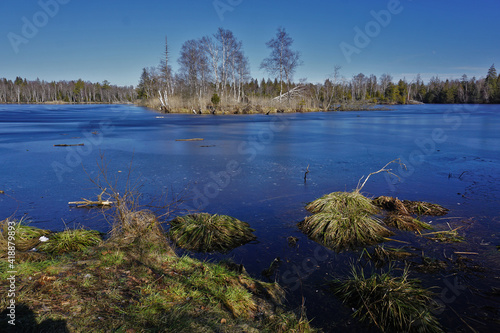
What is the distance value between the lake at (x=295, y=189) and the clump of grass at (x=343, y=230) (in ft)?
0.92

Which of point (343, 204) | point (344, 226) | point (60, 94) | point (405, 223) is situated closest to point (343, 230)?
point (344, 226)

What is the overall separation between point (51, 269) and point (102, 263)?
1.83ft

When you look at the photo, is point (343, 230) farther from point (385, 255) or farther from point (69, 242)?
point (69, 242)

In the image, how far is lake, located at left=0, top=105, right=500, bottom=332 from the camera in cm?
420

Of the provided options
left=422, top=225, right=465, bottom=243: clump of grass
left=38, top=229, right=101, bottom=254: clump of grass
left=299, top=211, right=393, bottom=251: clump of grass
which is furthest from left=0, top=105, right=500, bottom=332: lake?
left=38, top=229, right=101, bottom=254: clump of grass

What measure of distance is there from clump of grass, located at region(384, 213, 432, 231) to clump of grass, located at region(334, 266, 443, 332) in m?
2.04

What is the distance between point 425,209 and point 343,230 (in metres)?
2.32

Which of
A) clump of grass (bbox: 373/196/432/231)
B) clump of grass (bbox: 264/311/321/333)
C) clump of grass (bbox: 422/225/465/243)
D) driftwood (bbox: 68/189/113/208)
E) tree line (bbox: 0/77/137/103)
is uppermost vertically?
tree line (bbox: 0/77/137/103)

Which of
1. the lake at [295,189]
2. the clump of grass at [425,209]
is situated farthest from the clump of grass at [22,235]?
the clump of grass at [425,209]

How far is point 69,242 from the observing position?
4.73 meters

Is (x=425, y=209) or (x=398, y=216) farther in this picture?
(x=425, y=209)

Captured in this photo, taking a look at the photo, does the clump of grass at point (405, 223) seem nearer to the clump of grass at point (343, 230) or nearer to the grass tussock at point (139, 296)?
the clump of grass at point (343, 230)

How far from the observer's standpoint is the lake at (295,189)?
420 cm

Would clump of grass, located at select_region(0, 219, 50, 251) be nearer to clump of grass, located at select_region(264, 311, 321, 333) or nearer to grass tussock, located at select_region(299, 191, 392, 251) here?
clump of grass, located at select_region(264, 311, 321, 333)
